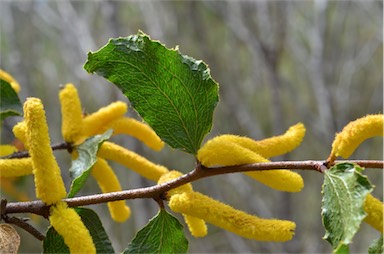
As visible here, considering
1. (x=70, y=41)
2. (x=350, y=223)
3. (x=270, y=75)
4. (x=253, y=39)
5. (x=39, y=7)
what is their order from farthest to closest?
1. (x=39, y=7)
2. (x=70, y=41)
3. (x=253, y=39)
4. (x=270, y=75)
5. (x=350, y=223)

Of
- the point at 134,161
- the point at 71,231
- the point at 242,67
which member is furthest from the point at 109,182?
the point at 242,67

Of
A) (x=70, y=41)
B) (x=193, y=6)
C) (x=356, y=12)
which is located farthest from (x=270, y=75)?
(x=356, y=12)

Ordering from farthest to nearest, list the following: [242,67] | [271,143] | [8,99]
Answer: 1. [242,67]
2. [8,99]
3. [271,143]

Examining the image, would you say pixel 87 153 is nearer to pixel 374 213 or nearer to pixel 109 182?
pixel 109 182

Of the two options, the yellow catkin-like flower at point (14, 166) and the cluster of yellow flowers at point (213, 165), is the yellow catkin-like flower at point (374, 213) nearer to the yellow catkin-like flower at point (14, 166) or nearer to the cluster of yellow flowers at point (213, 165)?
the cluster of yellow flowers at point (213, 165)

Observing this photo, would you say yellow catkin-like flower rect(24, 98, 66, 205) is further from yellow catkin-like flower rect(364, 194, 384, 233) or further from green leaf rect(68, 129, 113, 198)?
yellow catkin-like flower rect(364, 194, 384, 233)

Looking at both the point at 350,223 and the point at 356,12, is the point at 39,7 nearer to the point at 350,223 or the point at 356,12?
the point at 356,12
